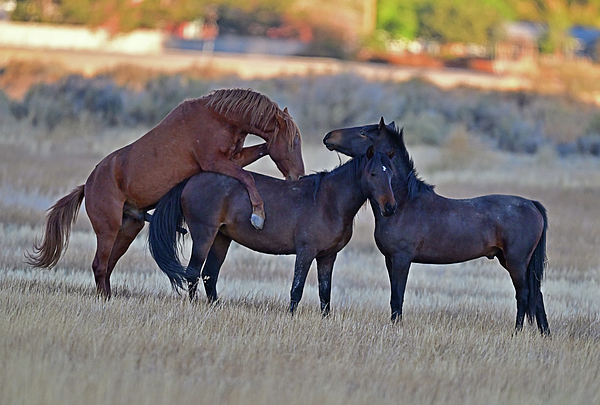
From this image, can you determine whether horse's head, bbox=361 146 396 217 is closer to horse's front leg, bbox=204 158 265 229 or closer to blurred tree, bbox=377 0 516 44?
horse's front leg, bbox=204 158 265 229

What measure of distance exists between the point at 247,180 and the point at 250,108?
672 millimetres

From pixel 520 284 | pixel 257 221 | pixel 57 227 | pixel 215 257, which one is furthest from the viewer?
pixel 57 227

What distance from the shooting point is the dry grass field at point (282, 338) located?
5.36 meters

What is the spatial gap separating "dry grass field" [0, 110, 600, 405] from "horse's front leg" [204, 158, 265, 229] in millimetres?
830

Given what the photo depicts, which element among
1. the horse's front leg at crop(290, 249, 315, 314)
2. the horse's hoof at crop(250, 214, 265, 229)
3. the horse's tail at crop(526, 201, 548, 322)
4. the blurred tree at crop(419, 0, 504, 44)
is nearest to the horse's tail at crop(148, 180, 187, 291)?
the horse's hoof at crop(250, 214, 265, 229)

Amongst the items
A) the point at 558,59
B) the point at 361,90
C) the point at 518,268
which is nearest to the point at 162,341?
the point at 518,268

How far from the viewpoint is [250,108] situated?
27.0 feet

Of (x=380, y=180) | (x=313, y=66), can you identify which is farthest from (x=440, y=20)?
(x=380, y=180)

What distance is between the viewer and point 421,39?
5444 centimetres

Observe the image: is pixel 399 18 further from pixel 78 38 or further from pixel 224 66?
pixel 224 66

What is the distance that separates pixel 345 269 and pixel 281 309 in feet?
12.8

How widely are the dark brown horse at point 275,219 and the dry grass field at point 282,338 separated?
369mm

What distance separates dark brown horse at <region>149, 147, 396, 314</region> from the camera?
8047mm

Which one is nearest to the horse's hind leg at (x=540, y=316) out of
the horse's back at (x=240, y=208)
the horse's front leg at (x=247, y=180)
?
the horse's back at (x=240, y=208)
